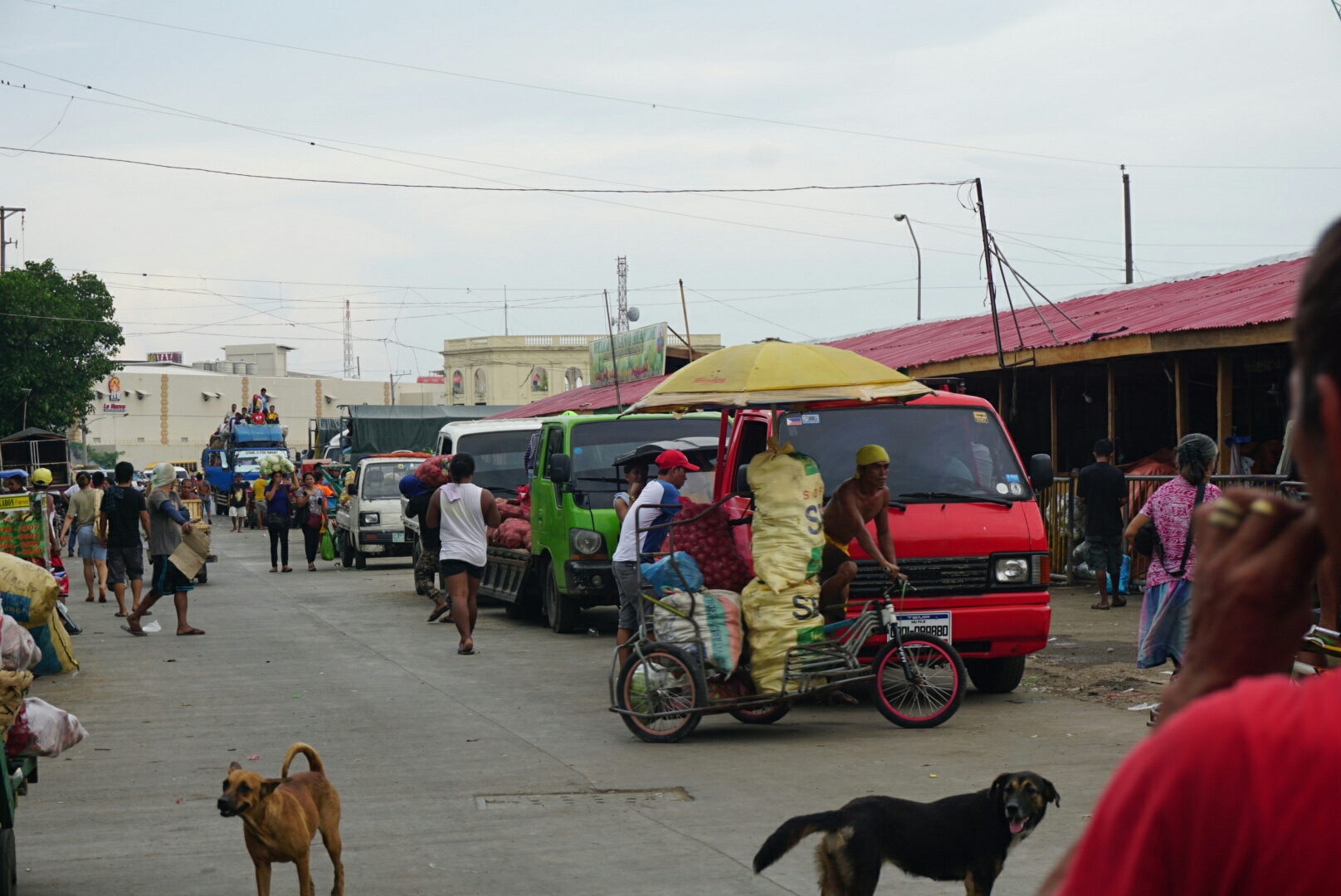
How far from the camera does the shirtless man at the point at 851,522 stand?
9102mm

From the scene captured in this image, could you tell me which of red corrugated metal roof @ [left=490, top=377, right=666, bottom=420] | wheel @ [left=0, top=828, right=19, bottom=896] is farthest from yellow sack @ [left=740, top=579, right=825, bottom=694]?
red corrugated metal roof @ [left=490, top=377, right=666, bottom=420]

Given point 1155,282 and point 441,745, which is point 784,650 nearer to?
point 441,745

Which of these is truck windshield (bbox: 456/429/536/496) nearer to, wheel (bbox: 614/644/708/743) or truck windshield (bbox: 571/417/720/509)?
truck windshield (bbox: 571/417/720/509)

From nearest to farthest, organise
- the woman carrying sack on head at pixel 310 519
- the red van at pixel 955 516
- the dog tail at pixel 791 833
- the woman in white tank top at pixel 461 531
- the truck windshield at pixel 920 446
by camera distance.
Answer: the dog tail at pixel 791 833, the red van at pixel 955 516, the truck windshield at pixel 920 446, the woman in white tank top at pixel 461 531, the woman carrying sack on head at pixel 310 519

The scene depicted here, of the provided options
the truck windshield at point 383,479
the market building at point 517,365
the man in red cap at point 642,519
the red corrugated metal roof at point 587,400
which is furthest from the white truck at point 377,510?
the market building at point 517,365

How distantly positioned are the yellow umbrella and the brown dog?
165 inches

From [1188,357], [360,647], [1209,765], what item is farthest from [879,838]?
[1188,357]

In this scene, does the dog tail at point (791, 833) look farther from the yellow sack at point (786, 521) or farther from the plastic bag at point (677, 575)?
the plastic bag at point (677, 575)

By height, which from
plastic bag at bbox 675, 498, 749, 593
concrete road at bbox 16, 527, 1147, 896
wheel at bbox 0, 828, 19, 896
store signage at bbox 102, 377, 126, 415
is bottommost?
→ concrete road at bbox 16, 527, 1147, 896

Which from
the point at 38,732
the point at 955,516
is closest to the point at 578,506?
the point at 955,516

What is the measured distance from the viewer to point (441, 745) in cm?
857

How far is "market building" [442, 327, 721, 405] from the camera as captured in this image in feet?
327

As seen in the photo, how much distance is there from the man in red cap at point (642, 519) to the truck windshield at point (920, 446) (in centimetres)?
127

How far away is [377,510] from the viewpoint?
84.2 feet
